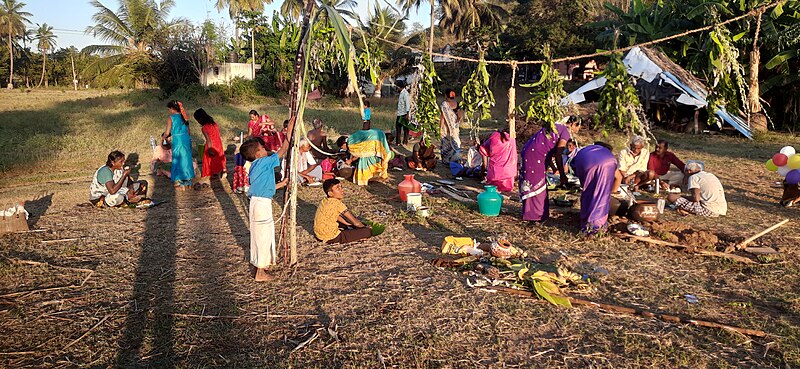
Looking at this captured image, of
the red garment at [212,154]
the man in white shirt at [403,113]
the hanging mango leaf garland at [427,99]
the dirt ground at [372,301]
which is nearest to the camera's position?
the dirt ground at [372,301]

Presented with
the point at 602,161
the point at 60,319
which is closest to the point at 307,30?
the point at 60,319

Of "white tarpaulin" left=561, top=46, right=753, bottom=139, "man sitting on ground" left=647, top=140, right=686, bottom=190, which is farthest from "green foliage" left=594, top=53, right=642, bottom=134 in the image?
"white tarpaulin" left=561, top=46, right=753, bottom=139

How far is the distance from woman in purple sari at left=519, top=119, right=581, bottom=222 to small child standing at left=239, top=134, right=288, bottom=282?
3.33 m

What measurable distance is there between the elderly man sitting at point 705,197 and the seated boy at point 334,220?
4573 mm

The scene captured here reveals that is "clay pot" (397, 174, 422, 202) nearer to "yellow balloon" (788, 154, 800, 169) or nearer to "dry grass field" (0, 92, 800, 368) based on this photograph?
"dry grass field" (0, 92, 800, 368)

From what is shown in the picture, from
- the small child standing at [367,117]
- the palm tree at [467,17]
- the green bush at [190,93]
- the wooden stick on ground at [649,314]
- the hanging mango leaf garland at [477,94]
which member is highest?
the palm tree at [467,17]

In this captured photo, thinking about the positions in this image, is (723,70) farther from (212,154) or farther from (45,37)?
(45,37)

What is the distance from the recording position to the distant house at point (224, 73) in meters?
30.4

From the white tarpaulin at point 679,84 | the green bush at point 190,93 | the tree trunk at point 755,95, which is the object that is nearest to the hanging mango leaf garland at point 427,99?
the white tarpaulin at point 679,84

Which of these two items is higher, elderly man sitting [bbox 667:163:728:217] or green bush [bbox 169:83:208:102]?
green bush [bbox 169:83:208:102]

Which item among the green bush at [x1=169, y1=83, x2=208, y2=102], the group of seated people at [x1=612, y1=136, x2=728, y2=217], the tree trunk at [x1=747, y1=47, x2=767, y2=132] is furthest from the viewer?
the green bush at [x1=169, y1=83, x2=208, y2=102]

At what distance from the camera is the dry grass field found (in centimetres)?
375

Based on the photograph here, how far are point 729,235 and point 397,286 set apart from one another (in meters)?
4.13

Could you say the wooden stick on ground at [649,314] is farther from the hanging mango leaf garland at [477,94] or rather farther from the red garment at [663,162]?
the red garment at [663,162]
